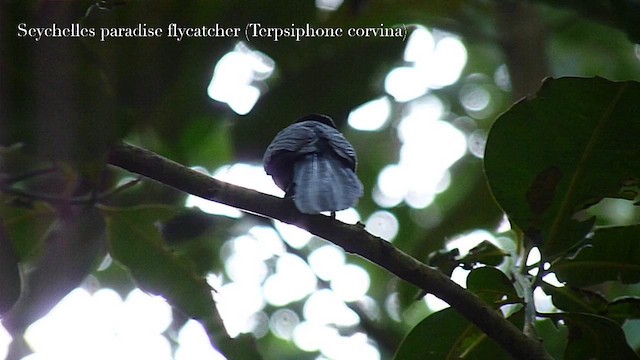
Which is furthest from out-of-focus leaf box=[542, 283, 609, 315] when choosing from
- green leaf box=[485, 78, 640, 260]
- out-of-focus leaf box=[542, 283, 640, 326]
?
green leaf box=[485, 78, 640, 260]

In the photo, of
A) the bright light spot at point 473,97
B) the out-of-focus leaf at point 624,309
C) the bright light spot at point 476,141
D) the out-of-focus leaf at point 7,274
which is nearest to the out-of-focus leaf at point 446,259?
the out-of-focus leaf at point 624,309

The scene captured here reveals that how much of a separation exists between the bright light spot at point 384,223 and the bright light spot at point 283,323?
480 millimetres

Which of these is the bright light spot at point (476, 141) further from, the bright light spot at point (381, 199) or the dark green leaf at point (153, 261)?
the dark green leaf at point (153, 261)

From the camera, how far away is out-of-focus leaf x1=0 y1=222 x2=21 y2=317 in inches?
43.9

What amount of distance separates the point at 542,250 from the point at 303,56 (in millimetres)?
793

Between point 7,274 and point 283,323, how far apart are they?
1.85m

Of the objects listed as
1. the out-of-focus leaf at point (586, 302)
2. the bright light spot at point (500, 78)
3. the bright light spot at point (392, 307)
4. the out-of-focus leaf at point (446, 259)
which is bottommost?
the bright light spot at point (392, 307)

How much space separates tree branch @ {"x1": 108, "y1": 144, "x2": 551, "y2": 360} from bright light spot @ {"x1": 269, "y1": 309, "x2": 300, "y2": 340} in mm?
1821

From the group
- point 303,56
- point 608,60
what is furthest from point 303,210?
point 608,60

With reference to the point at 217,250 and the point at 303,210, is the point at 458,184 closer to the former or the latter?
the point at 217,250

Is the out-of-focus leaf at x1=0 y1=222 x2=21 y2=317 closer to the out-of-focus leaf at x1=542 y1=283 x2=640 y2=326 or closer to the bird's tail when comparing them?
the bird's tail

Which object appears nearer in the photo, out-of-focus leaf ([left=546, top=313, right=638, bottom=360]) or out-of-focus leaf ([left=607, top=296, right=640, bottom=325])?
out-of-focus leaf ([left=546, top=313, right=638, bottom=360])

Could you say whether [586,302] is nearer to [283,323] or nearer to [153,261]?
[153,261]

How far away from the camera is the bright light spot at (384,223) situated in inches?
99.1
